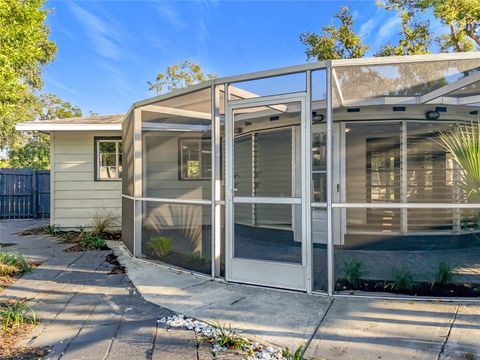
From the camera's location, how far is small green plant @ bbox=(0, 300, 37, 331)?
2.92 metres

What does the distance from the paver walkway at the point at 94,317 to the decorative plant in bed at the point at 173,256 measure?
0.71 metres

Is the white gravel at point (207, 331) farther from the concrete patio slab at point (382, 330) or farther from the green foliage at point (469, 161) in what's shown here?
the green foliage at point (469, 161)

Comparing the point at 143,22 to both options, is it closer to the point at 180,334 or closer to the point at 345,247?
the point at 345,247

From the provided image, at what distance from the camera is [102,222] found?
8.03m

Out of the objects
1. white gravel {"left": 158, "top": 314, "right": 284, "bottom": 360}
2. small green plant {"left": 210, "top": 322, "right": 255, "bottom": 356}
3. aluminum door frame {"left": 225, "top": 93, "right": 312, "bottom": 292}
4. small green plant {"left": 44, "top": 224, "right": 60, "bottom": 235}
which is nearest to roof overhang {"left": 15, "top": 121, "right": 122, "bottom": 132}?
small green plant {"left": 44, "top": 224, "right": 60, "bottom": 235}

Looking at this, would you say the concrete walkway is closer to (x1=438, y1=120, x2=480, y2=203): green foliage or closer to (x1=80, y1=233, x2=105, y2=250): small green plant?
(x1=438, y1=120, x2=480, y2=203): green foliage

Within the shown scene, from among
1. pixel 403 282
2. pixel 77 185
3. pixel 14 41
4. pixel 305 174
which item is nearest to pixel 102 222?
pixel 77 185

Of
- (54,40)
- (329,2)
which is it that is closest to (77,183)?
(54,40)

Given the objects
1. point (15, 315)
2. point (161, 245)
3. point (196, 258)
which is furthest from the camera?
point (161, 245)

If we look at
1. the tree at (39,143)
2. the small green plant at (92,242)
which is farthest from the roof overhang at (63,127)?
the tree at (39,143)

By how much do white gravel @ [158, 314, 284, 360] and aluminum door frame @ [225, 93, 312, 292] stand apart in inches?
43.7

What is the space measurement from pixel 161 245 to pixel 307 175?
2643 mm

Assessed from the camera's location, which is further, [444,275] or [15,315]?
[444,275]

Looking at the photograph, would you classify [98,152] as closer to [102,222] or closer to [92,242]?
[102,222]
